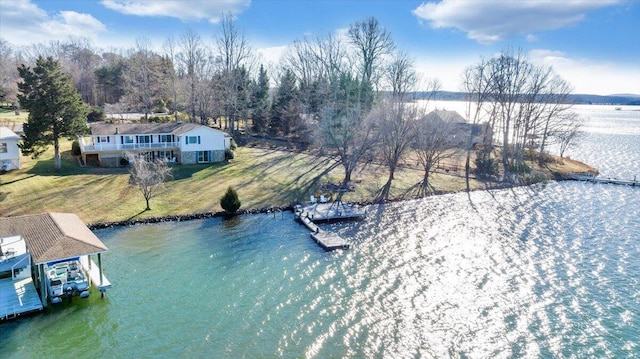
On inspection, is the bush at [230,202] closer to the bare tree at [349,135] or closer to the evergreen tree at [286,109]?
the bare tree at [349,135]

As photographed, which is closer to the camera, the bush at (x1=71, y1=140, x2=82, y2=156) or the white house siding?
the bush at (x1=71, y1=140, x2=82, y2=156)

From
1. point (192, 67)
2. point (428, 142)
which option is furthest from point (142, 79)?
point (428, 142)

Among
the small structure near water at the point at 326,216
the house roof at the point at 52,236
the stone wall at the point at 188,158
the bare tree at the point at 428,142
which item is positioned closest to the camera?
the house roof at the point at 52,236

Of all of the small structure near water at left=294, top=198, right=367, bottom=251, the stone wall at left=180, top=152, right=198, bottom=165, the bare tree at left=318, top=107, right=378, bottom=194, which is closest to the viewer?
the small structure near water at left=294, top=198, right=367, bottom=251

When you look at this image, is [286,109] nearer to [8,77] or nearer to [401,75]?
[401,75]

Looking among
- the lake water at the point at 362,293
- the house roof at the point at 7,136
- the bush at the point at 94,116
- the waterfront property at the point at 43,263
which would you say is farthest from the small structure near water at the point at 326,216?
the bush at the point at 94,116

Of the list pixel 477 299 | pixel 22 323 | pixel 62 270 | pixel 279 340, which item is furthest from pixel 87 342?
pixel 477 299

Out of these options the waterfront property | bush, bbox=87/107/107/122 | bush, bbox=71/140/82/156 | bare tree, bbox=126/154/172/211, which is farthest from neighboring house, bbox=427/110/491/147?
bush, bbox=87/107/107/122

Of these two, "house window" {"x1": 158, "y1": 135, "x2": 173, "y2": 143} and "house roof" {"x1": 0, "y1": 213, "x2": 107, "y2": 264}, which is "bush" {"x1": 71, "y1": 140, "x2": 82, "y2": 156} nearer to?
"house window" {"x1": 158, "y1": 135, "x2": 173, "y2": 143}
